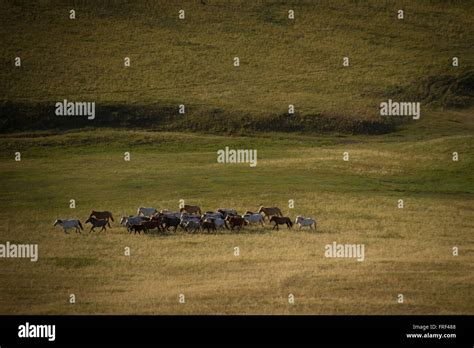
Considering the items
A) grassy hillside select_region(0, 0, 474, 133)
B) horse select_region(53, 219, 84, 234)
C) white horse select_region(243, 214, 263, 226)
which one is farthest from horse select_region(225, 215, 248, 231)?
grassy hillside select_region(0, 0, 474, 133)

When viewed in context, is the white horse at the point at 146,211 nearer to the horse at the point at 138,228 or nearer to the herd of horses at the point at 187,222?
the herd of horses at the point at 187,222

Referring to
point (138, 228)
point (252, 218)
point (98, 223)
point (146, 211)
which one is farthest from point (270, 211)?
point (98, 223)

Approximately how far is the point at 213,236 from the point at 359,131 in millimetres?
50877

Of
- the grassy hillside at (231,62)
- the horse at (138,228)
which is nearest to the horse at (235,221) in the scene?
the horse at (138,228)

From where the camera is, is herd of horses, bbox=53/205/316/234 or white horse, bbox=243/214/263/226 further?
white horse, bbox=243/214/263/226

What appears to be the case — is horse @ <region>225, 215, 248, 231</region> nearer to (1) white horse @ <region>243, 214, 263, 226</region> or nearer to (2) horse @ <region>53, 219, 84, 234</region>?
(1) white horse @ <region>243, 214, 263, 226</region>

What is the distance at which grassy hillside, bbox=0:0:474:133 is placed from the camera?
91.4 meters

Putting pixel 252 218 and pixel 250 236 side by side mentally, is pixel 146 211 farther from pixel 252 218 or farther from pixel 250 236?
pixel 250 236

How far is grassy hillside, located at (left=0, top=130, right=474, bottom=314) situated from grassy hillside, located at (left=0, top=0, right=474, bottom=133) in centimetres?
1664

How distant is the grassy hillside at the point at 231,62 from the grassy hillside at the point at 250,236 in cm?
1664

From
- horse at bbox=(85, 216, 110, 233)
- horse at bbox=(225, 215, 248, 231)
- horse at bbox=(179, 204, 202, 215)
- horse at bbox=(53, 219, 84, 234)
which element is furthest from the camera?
horse at bbox=(179, 204, 202, 215)

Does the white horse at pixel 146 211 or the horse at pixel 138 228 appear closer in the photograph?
the horse at pixel 138 228

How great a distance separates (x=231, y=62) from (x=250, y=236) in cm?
7187

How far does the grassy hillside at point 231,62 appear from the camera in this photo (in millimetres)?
91375
